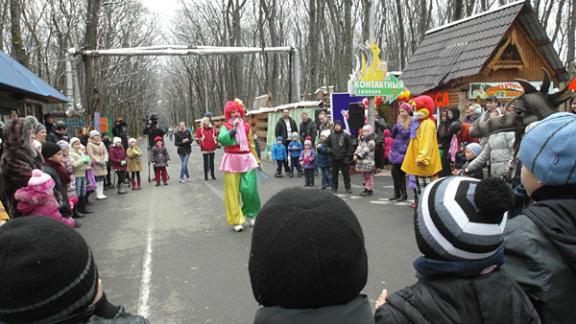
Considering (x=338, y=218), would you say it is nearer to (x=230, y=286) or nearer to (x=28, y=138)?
(x=230, y=286)

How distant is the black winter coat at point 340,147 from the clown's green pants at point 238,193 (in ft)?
11.9

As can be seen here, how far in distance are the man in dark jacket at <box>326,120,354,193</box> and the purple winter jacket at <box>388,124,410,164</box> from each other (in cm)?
164

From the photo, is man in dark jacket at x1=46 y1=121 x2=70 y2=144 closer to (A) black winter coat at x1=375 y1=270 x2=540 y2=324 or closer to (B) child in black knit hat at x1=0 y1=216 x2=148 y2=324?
(B) child in black knit hat at x1=0 y1=216 x2=148 y2=324

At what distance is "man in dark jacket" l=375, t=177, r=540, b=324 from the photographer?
1.60 meters

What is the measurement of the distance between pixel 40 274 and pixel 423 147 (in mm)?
6824

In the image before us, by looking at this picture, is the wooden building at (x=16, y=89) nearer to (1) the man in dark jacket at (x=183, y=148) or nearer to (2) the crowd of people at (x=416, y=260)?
(1) the man in dark jacket at (x=183, y=148)

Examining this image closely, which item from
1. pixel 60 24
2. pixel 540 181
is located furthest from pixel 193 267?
pixel 60 24

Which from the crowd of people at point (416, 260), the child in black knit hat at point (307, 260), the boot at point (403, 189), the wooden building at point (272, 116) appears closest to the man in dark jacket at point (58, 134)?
the boot at point (403, 189)

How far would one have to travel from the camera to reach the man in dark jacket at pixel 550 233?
1.83 meters

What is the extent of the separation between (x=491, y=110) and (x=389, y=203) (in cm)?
273

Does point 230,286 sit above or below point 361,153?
below

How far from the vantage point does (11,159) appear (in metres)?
5.18

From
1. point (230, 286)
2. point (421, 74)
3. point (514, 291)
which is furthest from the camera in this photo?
point (421, 74)

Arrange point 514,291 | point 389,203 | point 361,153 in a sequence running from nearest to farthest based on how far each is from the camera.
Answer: point 514,291 < point 389,203 < point 361,153
